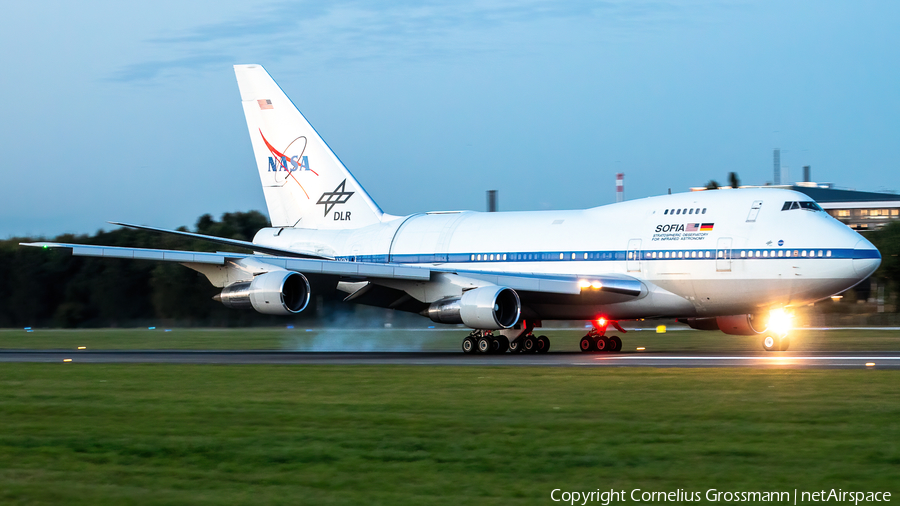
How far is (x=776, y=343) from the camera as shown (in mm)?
25547

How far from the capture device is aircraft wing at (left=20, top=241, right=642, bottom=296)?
86.7 ft

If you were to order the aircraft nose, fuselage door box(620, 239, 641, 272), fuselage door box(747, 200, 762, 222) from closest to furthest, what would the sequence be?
1. the aircraft nose
2. fuselage door box(747, 200, 762, 222)
3. fuselage door box(620, 239, 641, 272)

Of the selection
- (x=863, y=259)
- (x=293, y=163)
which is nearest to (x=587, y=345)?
(x=863, y=259)

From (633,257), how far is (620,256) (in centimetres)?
38

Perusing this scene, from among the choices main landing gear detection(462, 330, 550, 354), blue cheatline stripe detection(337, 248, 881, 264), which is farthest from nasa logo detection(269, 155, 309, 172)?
main landing gear detection(462, 330, 550, 354)

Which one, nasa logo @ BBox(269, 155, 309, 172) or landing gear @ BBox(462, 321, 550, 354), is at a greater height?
nasa logo @ BBox(269, 155, 309, 172)

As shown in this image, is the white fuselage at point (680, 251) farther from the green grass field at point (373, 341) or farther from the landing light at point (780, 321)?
the green grass field at point (373, 341)

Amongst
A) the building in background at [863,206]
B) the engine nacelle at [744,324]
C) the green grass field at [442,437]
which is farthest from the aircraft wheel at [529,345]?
the building in background at [863,206]

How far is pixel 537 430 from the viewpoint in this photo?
11156 mm

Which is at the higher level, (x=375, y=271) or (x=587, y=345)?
Answer: (x=375, y=271)

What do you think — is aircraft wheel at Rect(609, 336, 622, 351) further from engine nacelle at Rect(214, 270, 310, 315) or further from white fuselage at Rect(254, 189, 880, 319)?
engine nacelle at Rect(214, 270, 310, 315)

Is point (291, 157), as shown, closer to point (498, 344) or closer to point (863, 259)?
point (498, 344)

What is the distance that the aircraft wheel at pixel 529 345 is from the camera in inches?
1123

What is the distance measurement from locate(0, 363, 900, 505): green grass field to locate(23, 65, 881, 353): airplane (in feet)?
25.2
